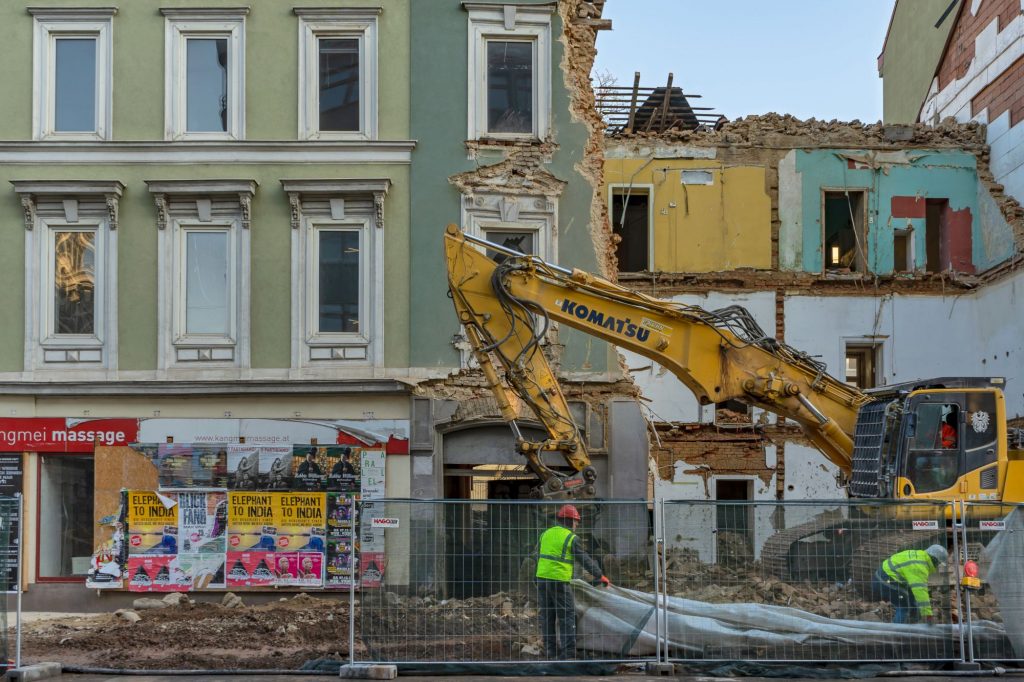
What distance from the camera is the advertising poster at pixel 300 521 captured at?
1791 centimetres

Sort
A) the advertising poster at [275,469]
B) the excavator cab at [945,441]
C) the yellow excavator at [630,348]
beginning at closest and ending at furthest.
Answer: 1. the excavator cab at [945,441]
2. the yellow excavator at [630,348]
3. the advertising poster at [275,469]

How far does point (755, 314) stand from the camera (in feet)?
74.6

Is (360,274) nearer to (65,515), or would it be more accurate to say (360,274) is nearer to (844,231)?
(65,515)

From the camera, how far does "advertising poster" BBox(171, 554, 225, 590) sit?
1791cm

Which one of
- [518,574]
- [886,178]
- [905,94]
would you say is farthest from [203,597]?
[905,94]

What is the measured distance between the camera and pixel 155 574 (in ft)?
59.1

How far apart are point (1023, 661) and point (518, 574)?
4713 millimetres

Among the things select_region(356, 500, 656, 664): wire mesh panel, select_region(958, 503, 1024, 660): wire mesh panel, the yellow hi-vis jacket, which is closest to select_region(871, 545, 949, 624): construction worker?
Result: the yellow hi-vis jacket

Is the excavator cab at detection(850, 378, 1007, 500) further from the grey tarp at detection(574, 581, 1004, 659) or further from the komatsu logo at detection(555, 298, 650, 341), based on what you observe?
the komatsu logo at detection(555, 298, 650, 341)

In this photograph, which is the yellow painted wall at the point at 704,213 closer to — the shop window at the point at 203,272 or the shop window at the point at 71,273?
the shop window at the point at 203,272

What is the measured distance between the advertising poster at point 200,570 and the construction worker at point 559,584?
26.3 ft

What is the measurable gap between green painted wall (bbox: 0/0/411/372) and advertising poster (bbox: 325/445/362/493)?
4.72ft

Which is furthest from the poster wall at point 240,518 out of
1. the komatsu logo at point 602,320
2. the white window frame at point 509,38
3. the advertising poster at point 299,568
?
the white window frame at point 509,38

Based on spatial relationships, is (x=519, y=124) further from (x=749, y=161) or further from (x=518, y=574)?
(x=518, y=574)
